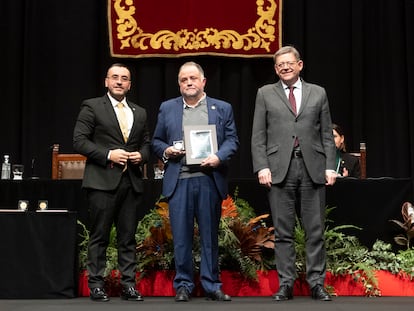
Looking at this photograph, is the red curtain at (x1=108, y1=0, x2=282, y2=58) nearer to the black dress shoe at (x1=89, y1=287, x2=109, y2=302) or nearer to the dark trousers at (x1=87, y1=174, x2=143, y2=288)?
the dark trousers at (x1=87, y1=174, x2=143, y2=288)

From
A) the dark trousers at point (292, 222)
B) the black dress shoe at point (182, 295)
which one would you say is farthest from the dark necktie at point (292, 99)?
the black dress shoe at point (182, 295)

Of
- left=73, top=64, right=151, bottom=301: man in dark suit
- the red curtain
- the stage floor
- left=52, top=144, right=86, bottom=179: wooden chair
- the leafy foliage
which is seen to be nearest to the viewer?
the stage floor

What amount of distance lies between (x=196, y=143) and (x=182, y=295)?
2.97 ft

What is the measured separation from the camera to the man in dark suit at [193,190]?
14.2 ft

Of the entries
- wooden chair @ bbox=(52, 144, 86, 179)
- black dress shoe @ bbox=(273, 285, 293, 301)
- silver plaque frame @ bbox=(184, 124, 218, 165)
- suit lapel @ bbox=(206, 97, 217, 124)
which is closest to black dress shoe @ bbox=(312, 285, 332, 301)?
black dress shoe @ bbox=(273, 285, 293, 301)

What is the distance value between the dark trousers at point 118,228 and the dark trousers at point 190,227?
0.28 metres

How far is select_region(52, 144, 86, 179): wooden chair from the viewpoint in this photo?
21.6ft

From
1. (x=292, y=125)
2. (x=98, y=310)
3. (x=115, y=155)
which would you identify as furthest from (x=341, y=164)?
(x=98, y=310)

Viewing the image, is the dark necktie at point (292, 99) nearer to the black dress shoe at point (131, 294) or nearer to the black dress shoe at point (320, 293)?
the black dress shoe at point (320, 293)

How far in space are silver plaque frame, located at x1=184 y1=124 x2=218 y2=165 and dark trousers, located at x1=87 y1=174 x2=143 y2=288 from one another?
45 cm

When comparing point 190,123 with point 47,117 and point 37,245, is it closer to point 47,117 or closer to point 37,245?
point 37,245

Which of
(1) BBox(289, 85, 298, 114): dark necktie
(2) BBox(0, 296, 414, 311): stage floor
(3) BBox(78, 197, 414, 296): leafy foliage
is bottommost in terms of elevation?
(2) BBox(0, 296, 414, 311): stage floor

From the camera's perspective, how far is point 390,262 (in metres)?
4.96

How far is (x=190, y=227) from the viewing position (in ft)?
14.4
